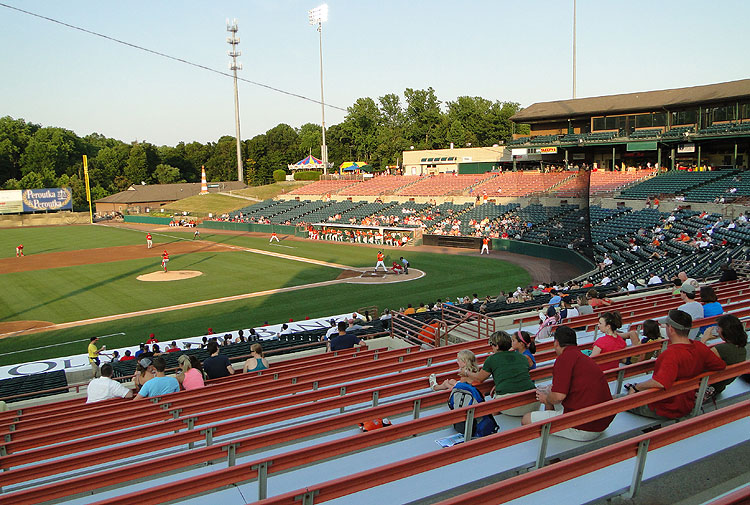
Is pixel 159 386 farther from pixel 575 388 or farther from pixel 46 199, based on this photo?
pixel 46 199


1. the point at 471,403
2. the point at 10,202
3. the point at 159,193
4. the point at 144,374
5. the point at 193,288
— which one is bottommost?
the point at 193,288

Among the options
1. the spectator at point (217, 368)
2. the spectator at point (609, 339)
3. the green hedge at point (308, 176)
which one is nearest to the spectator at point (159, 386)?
the spectator at point (217, 368)

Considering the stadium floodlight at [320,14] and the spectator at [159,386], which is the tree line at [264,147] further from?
the spectator at [159,386]

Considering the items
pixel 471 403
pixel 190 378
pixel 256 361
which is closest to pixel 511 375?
pixel 471 403

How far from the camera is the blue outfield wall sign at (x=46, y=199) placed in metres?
79.6

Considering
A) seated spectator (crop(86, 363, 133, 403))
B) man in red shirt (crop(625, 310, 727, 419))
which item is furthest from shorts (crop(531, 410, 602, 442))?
seated spectator (crop(86, 363, 133, 403))

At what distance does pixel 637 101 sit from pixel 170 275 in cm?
4456

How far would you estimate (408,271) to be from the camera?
106ft

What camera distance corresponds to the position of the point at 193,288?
29.5m

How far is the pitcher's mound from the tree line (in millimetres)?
63014

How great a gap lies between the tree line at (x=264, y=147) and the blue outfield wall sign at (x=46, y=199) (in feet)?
37.7

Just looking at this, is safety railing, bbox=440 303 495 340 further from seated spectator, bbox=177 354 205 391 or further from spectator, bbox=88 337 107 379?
spectator, bbox=88 337 107 379

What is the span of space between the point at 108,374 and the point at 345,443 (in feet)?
21.6

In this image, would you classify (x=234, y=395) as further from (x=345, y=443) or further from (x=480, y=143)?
(x=480, y=143)
